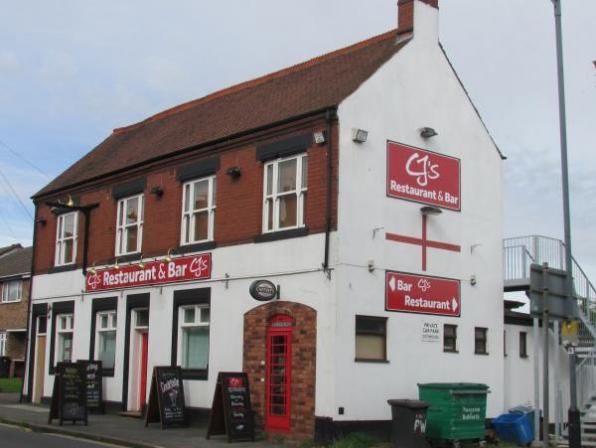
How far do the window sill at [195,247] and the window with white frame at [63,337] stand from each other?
6.38 metres

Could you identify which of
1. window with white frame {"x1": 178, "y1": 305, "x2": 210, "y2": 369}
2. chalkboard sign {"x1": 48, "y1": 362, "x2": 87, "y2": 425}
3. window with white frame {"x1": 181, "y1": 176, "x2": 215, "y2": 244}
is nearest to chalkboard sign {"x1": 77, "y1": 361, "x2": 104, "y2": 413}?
chalkboard sign {"x1": 48, "y1": 362, "x2": 87, "y2": 425}

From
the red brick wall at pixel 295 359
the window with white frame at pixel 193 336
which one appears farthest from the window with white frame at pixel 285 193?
the window with white frame at pixel 193 336

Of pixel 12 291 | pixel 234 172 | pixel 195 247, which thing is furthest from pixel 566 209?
pixel 12 291

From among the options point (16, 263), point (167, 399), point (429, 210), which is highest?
point (16, 263)

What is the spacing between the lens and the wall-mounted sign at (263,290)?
18.6 meters

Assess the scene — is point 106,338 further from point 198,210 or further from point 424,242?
point 424,242

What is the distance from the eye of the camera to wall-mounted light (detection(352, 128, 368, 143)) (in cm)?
1867

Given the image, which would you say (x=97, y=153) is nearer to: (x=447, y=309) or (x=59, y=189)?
(x=59, y=189)

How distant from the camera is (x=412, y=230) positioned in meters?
19.8

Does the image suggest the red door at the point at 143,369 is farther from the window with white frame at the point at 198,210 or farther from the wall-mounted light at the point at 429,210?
the wall-mounted light at the point at 429,210

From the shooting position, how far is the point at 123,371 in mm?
24109

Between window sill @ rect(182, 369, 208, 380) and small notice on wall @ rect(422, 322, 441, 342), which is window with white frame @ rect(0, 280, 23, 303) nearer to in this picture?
window sill @ rect(182, 369, 208, 380)

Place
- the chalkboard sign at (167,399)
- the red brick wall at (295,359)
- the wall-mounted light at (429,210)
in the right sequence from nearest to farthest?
the red brick wall at (295,359)
the wall-mounted light at (429,210)
the chalkboard sign at (167,399)

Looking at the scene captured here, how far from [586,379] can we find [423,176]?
23.7 ft
